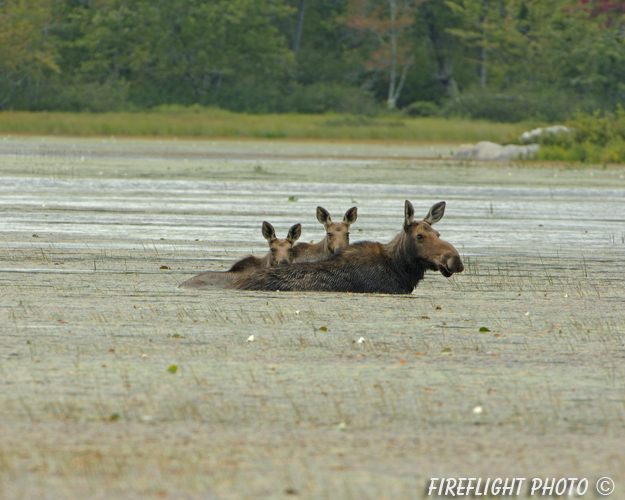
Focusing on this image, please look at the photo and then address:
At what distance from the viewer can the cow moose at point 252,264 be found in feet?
39.7

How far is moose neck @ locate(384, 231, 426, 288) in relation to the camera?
39.4ft

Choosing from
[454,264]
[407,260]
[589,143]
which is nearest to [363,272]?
[407,260]

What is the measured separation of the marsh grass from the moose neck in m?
46.5

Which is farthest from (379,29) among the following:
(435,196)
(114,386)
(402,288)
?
(114,386)

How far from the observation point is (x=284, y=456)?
6.10 meters

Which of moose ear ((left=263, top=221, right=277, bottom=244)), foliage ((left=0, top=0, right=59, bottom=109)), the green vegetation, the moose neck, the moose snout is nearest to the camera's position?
the moose snout

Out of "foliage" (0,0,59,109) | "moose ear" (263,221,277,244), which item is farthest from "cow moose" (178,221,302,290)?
"foliage" (0,0,59,109)

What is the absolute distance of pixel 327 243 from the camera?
1329 centimetres

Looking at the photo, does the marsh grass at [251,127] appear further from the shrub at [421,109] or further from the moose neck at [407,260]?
the moose neck at [407,260]

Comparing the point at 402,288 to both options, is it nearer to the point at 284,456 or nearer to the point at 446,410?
the point at 446,410

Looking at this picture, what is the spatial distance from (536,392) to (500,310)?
11.5 feet

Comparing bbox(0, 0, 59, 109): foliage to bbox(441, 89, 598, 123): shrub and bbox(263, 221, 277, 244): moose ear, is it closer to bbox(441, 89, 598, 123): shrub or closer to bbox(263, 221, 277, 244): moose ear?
bbox(441, 89, 598, 123): shrub

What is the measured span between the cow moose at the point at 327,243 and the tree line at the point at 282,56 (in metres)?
53.7

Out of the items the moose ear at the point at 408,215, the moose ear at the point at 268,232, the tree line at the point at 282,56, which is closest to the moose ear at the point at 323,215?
the moose ear at the point at 268,232
